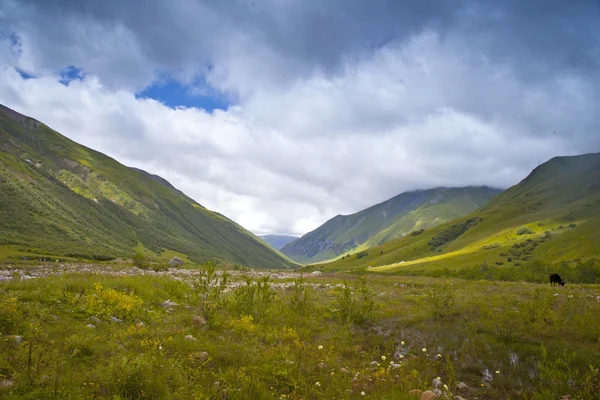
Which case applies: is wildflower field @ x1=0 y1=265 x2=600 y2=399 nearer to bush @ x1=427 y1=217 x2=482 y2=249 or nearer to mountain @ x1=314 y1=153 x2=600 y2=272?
mountain @ x1=314 y1=153 x2=600 y2=272

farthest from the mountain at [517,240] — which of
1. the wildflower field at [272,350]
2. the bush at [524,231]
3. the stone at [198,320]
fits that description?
the stone at [198,320]

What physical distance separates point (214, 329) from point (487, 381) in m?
8.31

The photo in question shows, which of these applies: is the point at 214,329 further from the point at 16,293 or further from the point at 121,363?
the point at 16,293

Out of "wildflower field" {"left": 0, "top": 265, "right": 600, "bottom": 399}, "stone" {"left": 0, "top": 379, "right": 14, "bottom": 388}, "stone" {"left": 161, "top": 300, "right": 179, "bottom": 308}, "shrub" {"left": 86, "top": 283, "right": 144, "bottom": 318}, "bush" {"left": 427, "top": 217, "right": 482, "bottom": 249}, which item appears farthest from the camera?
"bush" {"left": 427, "top": 217, "right": 482, "bottom": 249}

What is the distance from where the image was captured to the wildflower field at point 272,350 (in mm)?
6445

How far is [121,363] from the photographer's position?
261 inches

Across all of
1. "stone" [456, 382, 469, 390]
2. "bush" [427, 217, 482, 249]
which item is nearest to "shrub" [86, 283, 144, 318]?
"stone" [456, 382, 469, 390]

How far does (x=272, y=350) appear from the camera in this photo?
9.28 metres

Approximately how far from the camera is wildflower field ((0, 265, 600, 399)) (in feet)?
21.1

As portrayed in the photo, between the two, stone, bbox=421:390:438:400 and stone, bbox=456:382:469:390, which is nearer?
stone, bbox=421:390:438:400

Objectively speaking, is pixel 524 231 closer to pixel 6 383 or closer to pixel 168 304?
pixel 168 304

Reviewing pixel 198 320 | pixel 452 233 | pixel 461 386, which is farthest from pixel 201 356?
pixel 452 233

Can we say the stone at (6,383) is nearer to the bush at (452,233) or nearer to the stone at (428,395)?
the stone at (428,395)

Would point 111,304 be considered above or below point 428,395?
above
